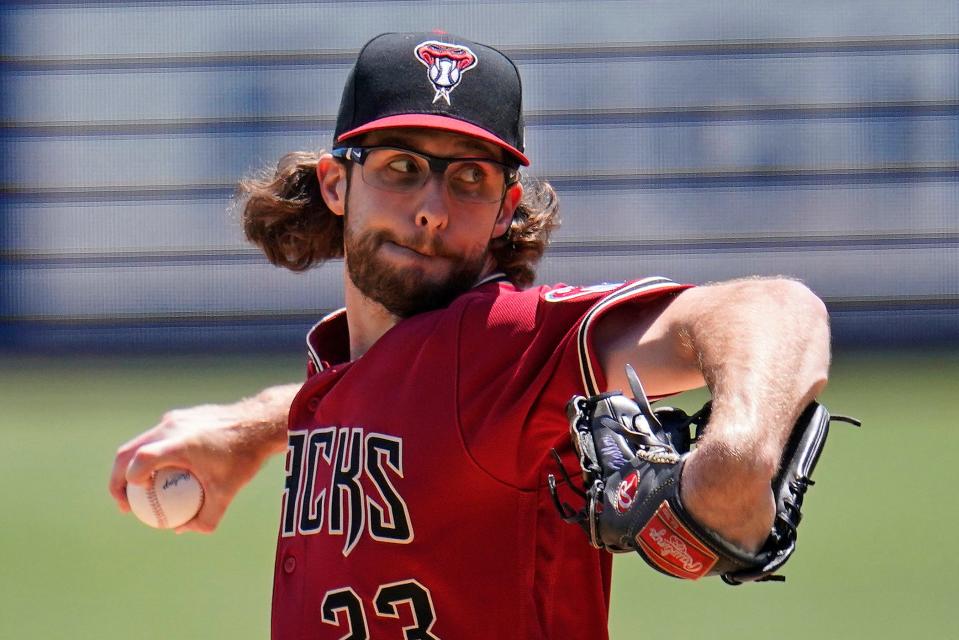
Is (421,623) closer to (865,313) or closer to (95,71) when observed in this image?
(865,313)

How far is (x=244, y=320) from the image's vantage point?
23.9ft

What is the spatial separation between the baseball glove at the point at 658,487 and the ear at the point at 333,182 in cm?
87

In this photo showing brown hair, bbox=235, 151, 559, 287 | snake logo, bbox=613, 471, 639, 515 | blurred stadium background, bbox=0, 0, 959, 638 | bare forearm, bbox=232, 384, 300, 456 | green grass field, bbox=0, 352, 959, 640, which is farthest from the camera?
blurred stadium background, bbox=0, 0, 959, 638

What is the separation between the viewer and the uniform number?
166 centimetres

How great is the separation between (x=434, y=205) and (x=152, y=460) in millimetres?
725

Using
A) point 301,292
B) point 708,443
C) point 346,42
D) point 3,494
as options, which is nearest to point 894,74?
point 346,42

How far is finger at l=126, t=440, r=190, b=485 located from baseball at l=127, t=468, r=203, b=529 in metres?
0.02

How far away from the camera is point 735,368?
4.14 feet

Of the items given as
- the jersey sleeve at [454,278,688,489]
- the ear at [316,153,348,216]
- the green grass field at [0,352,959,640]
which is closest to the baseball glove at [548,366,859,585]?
the jersey sleeve at [454,278,688,489]

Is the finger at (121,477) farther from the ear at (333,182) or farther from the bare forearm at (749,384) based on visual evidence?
the bare forearm at (749,384)

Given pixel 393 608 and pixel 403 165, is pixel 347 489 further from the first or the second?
pixel 403 165

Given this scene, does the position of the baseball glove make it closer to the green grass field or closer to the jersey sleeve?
the jersey sleeve

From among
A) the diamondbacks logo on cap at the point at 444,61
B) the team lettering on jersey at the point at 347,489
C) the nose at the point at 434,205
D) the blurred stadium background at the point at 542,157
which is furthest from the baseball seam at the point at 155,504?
the blurred stadium background at the point at 542,157

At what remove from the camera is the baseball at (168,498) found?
2174mm
